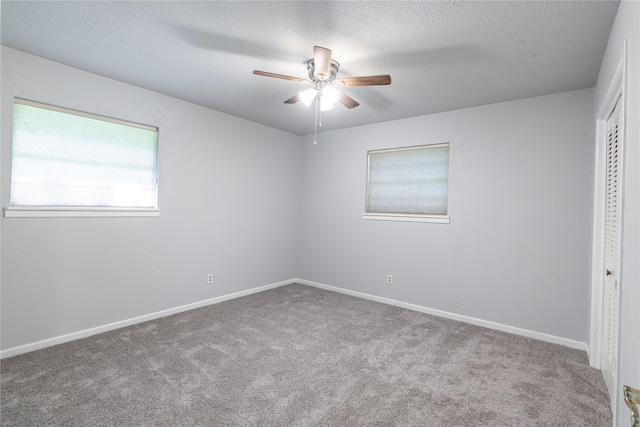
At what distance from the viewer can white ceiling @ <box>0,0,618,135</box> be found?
188cm

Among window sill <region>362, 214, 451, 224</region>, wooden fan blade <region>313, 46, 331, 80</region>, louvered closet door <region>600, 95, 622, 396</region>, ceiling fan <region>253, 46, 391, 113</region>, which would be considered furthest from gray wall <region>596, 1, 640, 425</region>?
window sill <region>362, 214, 451, 224</region>

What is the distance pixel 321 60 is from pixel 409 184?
241cm

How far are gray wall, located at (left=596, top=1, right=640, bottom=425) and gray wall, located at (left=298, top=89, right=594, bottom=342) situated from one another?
1598 mm

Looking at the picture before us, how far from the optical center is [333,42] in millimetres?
2223

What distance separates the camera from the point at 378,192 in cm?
433

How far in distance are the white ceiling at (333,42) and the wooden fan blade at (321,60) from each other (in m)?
0.18

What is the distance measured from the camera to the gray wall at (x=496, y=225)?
292 cm

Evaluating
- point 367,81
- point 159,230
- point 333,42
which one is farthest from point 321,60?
point 159,230

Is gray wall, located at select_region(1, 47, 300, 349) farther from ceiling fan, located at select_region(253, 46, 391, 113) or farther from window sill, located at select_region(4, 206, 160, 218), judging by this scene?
ceiling fan, located at select_region(253, 46, 391, 113)

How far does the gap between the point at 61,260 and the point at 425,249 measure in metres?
3.75

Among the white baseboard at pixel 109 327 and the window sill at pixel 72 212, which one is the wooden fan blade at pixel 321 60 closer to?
the window sill at pixel 72 212

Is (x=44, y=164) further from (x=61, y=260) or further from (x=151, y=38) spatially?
(x=151, y=38)

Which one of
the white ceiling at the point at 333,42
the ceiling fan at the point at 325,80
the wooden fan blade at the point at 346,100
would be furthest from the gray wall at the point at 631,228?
the wooden fan blade at the point at 346,100

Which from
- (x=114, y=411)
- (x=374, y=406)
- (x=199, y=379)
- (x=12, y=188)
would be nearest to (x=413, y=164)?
(x=374, y=406)
